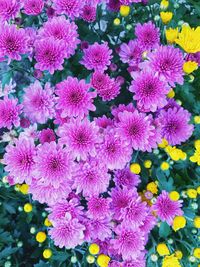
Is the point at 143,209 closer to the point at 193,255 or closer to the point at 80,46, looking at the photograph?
the point at 193,255

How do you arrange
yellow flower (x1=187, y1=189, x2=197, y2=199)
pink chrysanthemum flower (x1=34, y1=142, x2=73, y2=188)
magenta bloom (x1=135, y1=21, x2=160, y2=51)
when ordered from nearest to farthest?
pink chrysanthemum flower (x1=34, y1=142, x2=73, y2=188)
yellow flower (x1=187, y1=189, x2=197, y2=199)
magenta bloom (x1=135, y1=21, x2=160, y2=51)

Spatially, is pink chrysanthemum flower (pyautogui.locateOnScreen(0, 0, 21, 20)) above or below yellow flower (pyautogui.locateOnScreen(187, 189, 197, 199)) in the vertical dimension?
above

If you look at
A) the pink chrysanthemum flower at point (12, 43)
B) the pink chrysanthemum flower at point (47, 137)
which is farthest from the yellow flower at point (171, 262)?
the pink chrysanthemum flower at point (12, 43)

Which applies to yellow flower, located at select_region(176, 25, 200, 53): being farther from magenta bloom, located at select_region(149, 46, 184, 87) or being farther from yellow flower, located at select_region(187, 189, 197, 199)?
yellow flower, located at select_region(187, 189, 197, 199)

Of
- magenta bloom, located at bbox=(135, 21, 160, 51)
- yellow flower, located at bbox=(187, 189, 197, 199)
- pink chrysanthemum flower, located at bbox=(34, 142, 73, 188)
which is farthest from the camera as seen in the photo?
magenta bloom, located at bbox=(135, 21, 160, 51)

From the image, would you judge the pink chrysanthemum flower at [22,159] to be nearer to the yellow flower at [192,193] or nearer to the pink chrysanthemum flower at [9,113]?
the pink chrysanthemum flower at [9,113]

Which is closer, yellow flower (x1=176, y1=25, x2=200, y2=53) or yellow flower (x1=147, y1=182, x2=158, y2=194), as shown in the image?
yellow flower (x1=176, y1=25, x2=200, y2=53)

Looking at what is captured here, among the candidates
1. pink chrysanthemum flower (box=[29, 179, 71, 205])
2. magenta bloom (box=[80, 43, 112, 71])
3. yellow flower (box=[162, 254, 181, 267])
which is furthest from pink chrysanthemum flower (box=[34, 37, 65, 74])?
yellow flower (box=[162, 254, 181, 267])
